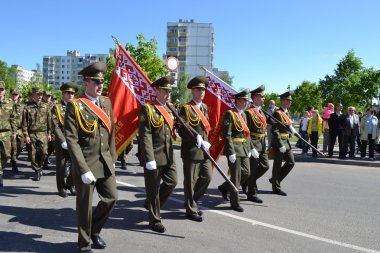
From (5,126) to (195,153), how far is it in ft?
14.3

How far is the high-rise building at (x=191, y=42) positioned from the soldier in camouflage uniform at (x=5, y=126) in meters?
102

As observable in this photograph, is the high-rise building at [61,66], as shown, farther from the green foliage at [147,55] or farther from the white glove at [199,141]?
the white glove at [199,141]

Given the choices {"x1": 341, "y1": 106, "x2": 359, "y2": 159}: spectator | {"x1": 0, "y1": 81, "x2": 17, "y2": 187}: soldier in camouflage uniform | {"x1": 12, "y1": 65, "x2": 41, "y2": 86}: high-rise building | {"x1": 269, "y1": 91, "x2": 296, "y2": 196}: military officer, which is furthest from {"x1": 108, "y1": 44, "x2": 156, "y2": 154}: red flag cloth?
{"x1": 12, "y1": 65, "x2": 41, "y2": 86}: high-rise building

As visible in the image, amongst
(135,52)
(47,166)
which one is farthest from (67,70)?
(47,166)

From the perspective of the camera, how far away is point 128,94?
25.5 feet

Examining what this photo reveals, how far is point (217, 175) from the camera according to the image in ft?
31.7

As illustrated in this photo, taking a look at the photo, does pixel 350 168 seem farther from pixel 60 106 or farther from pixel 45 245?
pixel 45 245

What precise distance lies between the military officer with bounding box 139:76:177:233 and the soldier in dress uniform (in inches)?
24.5

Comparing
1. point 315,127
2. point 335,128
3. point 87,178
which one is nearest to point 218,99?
point 87,178

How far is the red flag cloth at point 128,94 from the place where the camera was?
305 inches

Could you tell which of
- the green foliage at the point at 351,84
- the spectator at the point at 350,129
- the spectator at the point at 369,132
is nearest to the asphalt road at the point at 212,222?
the spectator at the point at 350,129

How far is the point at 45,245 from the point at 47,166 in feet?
20.8

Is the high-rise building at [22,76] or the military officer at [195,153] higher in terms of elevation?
the high-rise building at [22,76]

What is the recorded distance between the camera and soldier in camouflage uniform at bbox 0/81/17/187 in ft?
25.2
